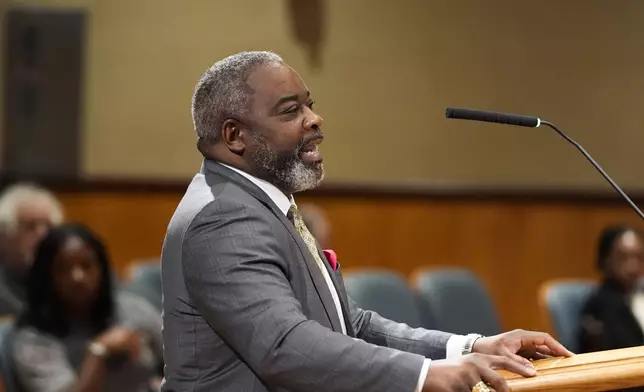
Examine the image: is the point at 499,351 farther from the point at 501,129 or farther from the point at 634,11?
the point at 634,11

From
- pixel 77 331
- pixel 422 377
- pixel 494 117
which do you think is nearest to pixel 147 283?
pixel 77 331

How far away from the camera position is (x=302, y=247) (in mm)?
1561

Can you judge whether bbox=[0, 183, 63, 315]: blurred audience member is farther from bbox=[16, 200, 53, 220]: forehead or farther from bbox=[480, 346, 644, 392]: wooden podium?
bbox=[480, 346, 644, 392]: wooden podium

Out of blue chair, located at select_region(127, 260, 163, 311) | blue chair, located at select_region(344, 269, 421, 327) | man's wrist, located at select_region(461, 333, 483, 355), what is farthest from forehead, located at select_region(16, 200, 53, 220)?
man's wrist, located at select_region(461, 333, 483, 355)

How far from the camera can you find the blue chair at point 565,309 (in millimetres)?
3887

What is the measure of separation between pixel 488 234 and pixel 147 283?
213 centimetres

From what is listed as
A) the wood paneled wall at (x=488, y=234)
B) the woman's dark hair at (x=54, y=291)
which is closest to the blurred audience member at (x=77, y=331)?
the woman's dark hair at (x=54, y=291)

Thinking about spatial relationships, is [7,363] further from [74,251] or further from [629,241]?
[629,241]

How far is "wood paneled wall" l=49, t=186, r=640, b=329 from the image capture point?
5.22m

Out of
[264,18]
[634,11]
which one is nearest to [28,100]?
[264,18]

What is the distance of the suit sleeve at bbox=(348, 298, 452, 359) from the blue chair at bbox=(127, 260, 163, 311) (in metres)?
1.85

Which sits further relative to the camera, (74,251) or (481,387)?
(74,251)

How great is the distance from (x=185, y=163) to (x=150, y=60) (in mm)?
508

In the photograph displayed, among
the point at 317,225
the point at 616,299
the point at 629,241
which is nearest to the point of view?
the point at 616,299
